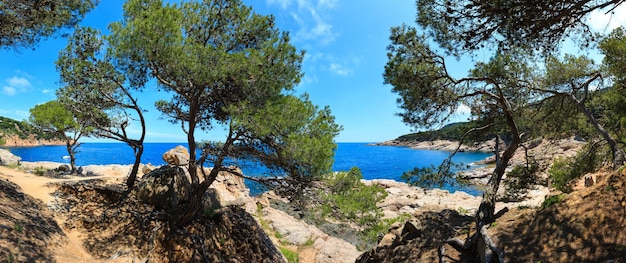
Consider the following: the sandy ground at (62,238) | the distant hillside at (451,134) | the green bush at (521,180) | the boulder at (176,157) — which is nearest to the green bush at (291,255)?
the sandy ground at (62,238)

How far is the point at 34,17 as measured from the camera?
8195 millimetres

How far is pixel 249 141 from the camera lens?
9.59 meters

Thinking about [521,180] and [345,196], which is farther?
[521,180]

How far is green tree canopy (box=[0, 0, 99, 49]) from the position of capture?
316 inches

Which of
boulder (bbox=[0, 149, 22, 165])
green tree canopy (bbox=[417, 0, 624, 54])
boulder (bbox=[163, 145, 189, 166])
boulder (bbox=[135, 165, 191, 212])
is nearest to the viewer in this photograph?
green tree canopy (bbox=[417, 0, 624, 54])

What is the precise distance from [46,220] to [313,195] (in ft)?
25.4

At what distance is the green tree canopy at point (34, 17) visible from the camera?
8023 millimetres

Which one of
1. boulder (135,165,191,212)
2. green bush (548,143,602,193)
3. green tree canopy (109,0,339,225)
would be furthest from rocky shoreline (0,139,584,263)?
green tree canopy (109,0,339,225)

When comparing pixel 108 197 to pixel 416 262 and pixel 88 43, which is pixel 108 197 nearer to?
pixel 88 43

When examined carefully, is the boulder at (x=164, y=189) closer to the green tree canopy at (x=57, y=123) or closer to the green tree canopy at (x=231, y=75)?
the green tree canopy at (x=231, y=75)

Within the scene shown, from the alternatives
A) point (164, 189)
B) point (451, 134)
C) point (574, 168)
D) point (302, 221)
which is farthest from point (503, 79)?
point (302, 221)

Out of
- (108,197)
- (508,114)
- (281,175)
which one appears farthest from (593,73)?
(108,197)

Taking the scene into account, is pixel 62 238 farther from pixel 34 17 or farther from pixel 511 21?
pixel 511 21

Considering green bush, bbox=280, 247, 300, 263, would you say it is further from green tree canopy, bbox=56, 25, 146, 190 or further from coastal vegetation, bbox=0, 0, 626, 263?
green tree canopy, bbox=56, 25, 146, 190
